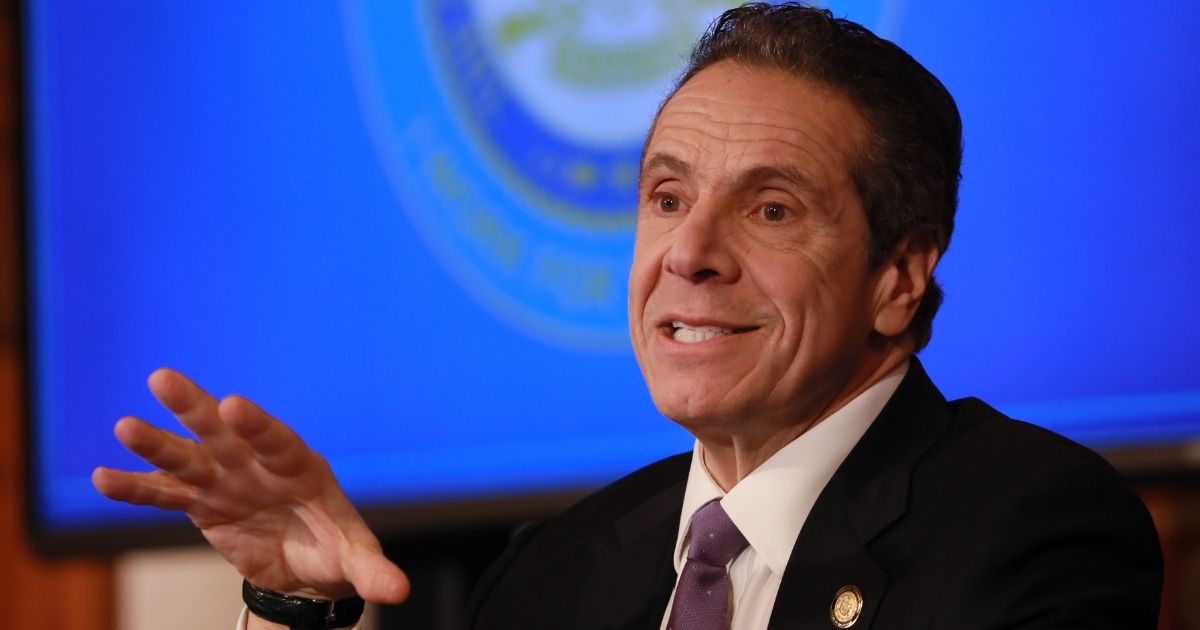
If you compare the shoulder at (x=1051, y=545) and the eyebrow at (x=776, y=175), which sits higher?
the eyebrow at (x=776, y=175)

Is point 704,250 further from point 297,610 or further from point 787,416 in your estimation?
point 297,610

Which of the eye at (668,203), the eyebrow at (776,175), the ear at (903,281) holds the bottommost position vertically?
the ear at (903,281)

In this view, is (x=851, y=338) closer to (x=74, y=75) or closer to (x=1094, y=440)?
(x=1094, y=440)

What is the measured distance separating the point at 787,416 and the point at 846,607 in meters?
0.28

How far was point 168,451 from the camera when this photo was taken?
1.69 meters

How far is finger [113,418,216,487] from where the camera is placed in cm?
164

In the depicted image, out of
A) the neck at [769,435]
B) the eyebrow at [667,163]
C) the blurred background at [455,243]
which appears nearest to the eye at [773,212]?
the eyebrow at [667,163]

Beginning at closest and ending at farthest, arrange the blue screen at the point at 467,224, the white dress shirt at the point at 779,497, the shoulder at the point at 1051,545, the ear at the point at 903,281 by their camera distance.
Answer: the shoulder at the point at 1051,545, the white dress shirt at the point at 779,497, the ear at the point at 903,281, the blue screen at the point at 467,224

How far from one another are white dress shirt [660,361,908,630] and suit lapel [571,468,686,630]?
6 centimetres

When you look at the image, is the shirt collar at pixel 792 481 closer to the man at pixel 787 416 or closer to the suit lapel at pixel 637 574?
the man at pixel 787 416

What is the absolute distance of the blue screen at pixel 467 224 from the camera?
8.38 feet

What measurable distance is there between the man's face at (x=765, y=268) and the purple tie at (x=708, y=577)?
0.13 m

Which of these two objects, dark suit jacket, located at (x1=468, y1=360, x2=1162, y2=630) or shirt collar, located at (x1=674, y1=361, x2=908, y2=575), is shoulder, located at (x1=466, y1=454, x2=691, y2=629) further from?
shirt collar, located at (x1=674, y1=361, x2=908, y2=575)

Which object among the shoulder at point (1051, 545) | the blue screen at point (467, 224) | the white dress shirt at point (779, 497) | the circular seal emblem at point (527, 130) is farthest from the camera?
the circular seal emblem at point (527, 130)
